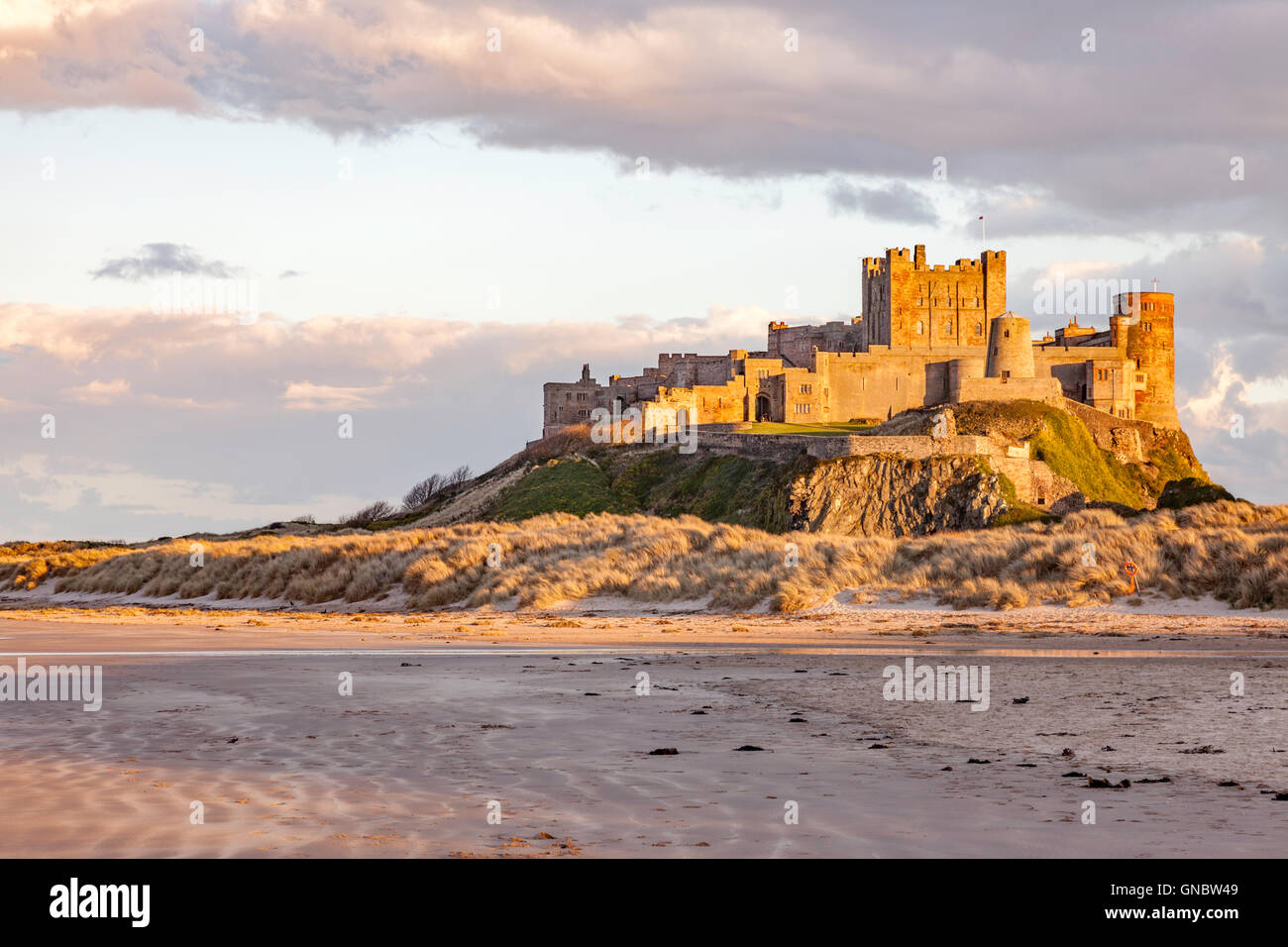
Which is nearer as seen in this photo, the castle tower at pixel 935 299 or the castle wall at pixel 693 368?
the castle wall at pixel 693 368

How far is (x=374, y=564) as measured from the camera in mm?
41688

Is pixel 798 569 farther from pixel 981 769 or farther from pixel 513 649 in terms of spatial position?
pixel 981 769

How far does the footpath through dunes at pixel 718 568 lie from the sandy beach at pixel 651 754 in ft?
21.0

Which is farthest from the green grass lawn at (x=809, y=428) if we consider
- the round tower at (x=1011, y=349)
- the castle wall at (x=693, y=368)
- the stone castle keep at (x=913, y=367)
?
the castle wall at (x=693, y=368)

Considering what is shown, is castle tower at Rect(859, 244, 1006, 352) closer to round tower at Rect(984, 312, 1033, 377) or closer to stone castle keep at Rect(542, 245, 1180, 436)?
stone castle keep at Rect(542, 245, 1180, 436)

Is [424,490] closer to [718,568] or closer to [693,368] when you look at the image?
[693,368]

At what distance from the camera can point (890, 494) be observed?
65.9 metres

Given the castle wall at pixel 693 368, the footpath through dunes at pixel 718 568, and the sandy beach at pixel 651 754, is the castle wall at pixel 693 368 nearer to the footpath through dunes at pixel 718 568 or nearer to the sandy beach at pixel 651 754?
the footpath through dunes at pixel 718 568

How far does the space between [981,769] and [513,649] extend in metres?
12.9

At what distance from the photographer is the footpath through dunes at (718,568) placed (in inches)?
1086

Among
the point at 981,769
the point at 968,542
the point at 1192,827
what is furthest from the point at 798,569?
the point at 1192,827

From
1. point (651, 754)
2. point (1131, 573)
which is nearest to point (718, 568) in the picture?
point (1131, 573)

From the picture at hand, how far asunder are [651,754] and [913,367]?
103324 mm

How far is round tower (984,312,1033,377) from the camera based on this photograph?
315 feet
